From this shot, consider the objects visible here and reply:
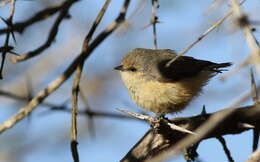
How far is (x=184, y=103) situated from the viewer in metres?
5.93

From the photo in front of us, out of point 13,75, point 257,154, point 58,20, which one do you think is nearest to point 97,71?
point 13,75

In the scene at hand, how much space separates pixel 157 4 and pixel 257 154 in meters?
2.44

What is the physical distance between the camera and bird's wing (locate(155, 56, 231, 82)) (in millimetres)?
6004

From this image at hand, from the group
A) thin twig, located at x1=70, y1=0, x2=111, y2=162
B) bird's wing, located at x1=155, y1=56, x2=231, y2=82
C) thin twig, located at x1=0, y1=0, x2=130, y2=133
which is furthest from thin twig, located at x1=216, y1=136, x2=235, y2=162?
bird's wing, located at x1=155, y1=56, x2=231, y2=82

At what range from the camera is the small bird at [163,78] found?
5.77 m

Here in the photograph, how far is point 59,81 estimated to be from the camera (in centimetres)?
438

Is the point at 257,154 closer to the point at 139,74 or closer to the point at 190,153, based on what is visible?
the point at 190,153

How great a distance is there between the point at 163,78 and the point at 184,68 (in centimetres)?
42

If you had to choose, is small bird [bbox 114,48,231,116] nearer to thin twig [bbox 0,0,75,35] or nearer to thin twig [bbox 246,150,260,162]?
thin twig [bbox 0,0,75,35]

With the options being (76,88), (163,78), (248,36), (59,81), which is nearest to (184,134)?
(76,88)

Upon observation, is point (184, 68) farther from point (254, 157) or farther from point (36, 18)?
point (254, 157)

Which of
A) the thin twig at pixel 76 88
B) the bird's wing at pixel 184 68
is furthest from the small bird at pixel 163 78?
→ the thin twig at pixel 76 88

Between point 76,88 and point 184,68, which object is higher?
point 184,68

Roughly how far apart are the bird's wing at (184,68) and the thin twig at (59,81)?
1451 millimetres
